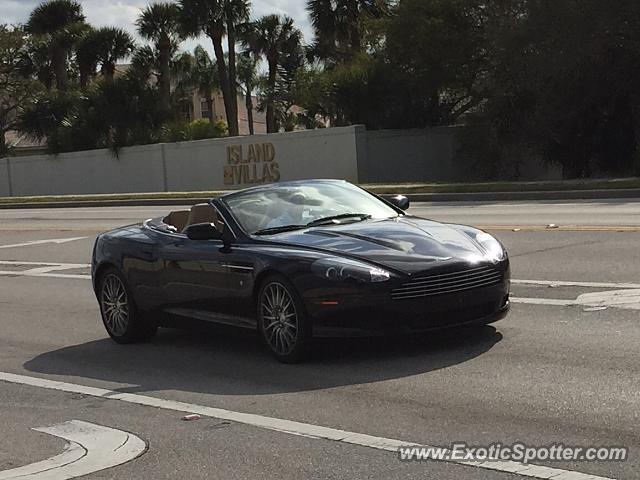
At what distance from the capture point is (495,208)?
22.2 meters

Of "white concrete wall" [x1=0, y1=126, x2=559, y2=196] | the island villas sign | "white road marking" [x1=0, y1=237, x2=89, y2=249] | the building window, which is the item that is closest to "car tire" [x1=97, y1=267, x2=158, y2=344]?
"white road marking" [x1=0, y1=237, x2=89, y2=249]

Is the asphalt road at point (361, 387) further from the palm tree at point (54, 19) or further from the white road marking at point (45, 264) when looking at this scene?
the palm tree at point (54, 19)

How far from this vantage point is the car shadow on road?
7.47 m

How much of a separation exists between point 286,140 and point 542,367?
33.4 m

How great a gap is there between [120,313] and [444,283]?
3.48 metres

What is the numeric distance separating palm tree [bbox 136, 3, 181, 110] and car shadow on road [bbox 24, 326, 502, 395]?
4329 centimetres

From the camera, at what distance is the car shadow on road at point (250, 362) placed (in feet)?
24.5

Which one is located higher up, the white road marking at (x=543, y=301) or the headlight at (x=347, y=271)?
the headlight at (x=347, y=271)

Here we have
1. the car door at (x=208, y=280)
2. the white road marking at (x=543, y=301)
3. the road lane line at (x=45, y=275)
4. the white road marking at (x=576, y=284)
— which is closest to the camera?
the car door at (x=208, y=280)

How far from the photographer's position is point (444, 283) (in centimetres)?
755

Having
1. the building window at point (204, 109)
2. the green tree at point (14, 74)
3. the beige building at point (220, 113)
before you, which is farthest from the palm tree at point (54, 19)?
the building window at point (204, 109)

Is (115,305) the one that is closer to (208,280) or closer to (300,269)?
(208,280)

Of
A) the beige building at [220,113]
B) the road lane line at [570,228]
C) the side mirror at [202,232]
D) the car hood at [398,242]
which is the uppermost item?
the beige building at [220,113]

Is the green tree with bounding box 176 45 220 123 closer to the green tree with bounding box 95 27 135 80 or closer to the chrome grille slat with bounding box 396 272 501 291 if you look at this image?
the green tree with bounding box 95 27 135 80
